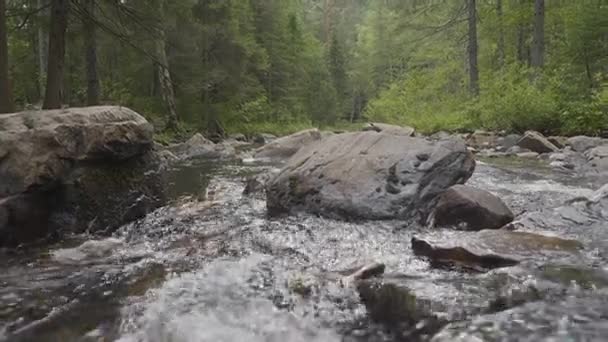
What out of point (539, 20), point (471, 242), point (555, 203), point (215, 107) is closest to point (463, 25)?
point (539, 20)

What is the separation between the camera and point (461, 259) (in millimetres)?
3666

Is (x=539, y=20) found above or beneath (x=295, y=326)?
above

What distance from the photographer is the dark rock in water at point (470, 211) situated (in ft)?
15.6

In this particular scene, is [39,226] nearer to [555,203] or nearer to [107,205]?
[107,205]

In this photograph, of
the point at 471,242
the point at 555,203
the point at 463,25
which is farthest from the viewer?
the point at 463,25

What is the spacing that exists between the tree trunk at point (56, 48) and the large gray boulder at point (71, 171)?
11.2ft

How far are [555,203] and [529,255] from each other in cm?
237

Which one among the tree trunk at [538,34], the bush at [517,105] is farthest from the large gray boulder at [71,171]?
the tree trunk at [538,34]

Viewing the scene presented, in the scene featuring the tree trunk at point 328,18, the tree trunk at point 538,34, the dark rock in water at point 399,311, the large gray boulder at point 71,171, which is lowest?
the dark rock in water at point 399,311

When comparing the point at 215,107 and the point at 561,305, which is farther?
the point at 215,107

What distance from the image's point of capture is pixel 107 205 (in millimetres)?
5230

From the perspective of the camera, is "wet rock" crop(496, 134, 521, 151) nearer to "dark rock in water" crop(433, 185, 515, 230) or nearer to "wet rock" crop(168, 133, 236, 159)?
"wet rock" crop(168, 133, 236, 159)

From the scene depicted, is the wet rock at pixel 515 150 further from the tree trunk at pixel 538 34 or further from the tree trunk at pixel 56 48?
the tree trunk at pixel 56 48

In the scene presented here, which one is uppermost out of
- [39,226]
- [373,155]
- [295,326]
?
[373,155]
